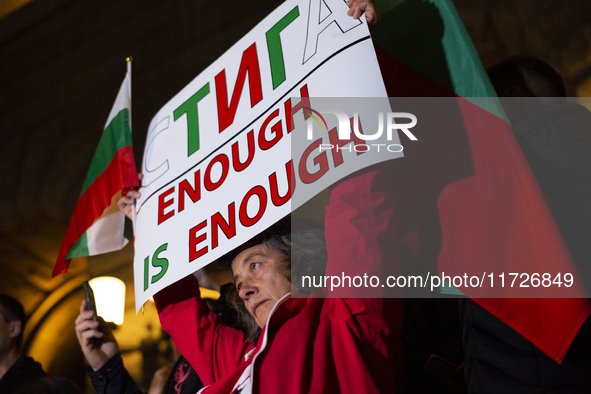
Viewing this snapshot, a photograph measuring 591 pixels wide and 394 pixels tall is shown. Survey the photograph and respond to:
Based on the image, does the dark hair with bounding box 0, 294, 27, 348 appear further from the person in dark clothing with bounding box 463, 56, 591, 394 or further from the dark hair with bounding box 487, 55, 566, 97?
the dark hair with bounding box 487, 55, 566, 97

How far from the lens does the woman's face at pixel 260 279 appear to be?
3.79 feet

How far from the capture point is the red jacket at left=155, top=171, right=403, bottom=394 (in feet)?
2.75

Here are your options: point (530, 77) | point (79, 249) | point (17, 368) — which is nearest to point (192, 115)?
point (79, 249)

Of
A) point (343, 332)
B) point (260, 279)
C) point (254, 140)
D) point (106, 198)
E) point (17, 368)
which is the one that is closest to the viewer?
point (343, 332)

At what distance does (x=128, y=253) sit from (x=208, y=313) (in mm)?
2374

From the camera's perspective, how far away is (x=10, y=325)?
2.38 metres

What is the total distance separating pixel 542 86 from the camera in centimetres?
117

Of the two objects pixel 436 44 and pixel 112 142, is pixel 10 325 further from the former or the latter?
pixel 436 44

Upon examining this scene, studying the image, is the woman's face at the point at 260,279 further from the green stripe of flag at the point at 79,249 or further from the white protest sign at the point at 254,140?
the green stripe of flag at the point at 79,249

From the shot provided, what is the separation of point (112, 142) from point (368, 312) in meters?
1.05

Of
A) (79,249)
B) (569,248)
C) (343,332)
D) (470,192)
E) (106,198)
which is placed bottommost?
(343,332)

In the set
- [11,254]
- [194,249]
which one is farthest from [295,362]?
[11,254]

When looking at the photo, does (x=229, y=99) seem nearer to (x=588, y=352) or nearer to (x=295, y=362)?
(x=295, y=362)

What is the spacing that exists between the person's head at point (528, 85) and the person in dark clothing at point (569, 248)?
0.09 metres
